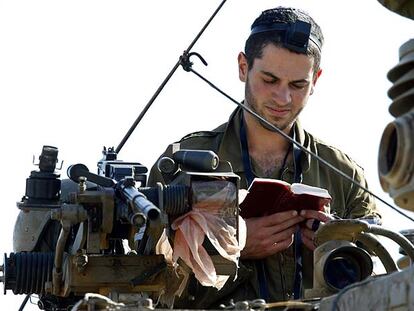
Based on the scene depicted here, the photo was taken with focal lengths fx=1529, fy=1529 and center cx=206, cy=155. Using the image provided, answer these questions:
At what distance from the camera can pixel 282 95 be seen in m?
9.71

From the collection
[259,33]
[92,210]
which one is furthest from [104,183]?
[259,33]

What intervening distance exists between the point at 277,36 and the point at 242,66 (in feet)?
1.16

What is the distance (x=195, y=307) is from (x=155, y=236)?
1147 mm

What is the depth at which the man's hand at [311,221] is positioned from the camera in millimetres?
8969

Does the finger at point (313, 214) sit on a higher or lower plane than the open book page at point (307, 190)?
lower

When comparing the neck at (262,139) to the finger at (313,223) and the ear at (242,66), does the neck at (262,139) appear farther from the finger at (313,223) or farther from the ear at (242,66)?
the finger at (313,223)

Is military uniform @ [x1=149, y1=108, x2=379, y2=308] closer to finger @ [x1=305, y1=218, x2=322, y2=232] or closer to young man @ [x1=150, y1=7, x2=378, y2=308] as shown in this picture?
young man @ [x1=150, y1=7, x2=378, y2=308]

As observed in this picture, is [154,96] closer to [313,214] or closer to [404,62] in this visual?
[313,214]

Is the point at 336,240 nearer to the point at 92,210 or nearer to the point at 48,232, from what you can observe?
the point at 92,210

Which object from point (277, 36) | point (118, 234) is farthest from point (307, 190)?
point (277, 36)

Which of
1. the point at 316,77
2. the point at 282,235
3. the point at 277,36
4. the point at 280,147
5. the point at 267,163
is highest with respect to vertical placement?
the point at 277,36

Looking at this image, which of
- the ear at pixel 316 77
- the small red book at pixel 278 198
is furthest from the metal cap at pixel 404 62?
the ear at pixel 316 77

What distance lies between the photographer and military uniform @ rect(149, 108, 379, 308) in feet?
29.6

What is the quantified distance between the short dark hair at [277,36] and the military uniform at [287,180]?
0.41 meters
